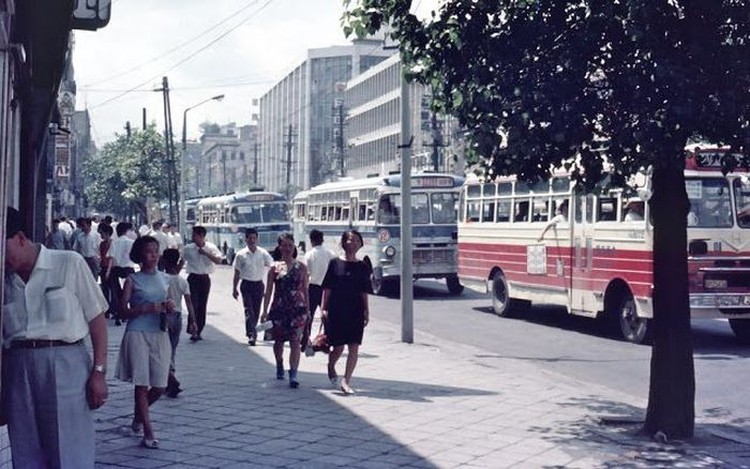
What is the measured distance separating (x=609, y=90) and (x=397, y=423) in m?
3.55

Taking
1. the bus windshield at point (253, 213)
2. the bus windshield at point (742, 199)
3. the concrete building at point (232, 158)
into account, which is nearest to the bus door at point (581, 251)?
the bus windshield at point (742, 199)

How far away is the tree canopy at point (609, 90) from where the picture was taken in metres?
8.06

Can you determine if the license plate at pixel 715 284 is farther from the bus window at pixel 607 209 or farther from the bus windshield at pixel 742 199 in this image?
the bus window at pixel 607 209

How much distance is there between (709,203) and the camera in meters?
15.4

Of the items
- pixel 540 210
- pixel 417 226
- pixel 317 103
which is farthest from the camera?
pixel 317 103

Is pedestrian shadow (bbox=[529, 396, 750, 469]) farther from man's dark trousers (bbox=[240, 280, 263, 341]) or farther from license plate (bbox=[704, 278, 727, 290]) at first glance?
man's dark trousers (bbox=[240, 280, 263, 341])

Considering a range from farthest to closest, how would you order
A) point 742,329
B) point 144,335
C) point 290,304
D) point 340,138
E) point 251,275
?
point 340,138, point 742,329, point 251,275, point 290,304, point 144,335

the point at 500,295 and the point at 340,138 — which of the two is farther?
the point at 340,138

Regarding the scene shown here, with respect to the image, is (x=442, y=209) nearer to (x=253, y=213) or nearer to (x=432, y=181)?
(x=432, y=181)

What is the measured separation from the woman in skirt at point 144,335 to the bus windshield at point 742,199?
9.97 metres

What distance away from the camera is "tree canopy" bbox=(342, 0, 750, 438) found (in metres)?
8.06

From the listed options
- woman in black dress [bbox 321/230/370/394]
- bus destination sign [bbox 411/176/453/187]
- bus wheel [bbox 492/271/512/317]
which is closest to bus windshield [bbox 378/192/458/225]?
bus destination sign [bbox 411/176/453/187]

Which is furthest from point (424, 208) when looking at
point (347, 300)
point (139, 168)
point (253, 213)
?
point (139, 168)

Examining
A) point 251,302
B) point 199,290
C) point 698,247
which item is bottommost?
point 251,302
